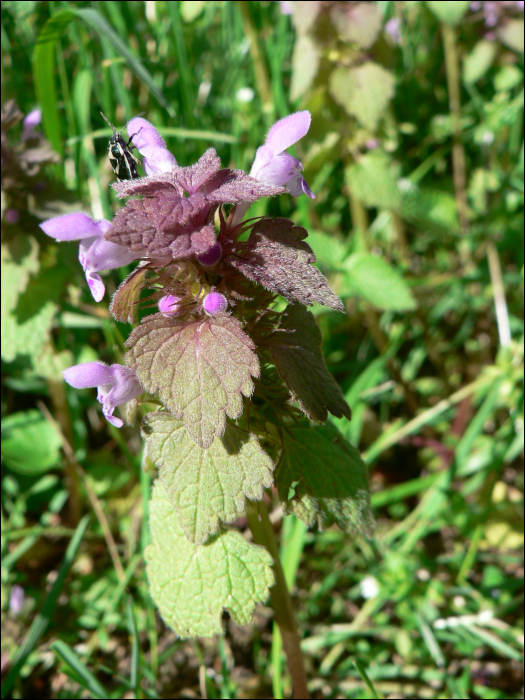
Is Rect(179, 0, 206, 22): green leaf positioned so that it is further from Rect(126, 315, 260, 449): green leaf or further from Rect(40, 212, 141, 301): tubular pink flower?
Rect(126, 315, 260, 449): green leaf

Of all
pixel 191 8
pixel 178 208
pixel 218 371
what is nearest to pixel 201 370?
pixel 218 371

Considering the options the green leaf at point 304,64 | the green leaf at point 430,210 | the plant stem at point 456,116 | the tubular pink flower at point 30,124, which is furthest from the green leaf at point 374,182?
the tubular pink flower at point 30,124

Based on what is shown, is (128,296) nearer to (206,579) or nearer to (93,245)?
(93,245)

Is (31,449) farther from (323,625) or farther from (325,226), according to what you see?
(325,226)

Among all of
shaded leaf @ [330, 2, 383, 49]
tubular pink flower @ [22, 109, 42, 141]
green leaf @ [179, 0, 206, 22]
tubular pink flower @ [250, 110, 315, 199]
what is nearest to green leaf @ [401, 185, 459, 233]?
shaded leaf @ [330, 2, 383, 49]

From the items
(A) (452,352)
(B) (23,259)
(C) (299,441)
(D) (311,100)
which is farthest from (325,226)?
(C) (299,441)
